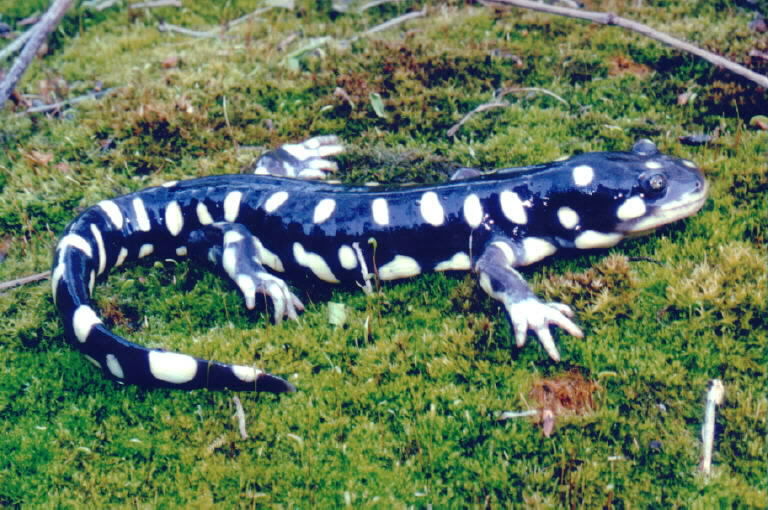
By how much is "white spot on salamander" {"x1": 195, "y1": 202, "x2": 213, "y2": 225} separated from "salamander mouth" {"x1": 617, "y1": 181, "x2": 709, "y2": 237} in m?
2.31

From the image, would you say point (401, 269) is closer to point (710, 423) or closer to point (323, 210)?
point (323, 210)

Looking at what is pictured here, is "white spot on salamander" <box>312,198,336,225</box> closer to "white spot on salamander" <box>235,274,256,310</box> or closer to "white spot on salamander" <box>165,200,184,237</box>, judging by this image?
"white spot on salamander" <box>235,274,256,310</box>

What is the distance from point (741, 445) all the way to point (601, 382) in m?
0.56

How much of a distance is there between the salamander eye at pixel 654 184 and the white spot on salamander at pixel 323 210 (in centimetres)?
163

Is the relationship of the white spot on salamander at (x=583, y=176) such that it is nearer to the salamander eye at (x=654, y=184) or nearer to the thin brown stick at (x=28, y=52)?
the salamander eye at (x=654, y=184)

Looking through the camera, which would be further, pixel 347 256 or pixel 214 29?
pixel 214 29

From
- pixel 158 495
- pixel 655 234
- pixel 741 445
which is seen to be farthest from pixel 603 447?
pixel 158 495

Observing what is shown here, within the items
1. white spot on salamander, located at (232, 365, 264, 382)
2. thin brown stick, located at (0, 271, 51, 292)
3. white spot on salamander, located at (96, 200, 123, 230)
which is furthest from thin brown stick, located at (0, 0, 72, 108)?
white spot on salamander, located at (232, 365, 264, 382)

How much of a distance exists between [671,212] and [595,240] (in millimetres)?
390

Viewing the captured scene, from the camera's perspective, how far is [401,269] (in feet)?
12.2

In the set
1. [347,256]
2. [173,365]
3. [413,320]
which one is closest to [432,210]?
[347,256]

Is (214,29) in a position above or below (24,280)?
above

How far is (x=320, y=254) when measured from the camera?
3855 mm

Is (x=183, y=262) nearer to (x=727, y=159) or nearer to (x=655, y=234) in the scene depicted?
(x=655, y=234)
